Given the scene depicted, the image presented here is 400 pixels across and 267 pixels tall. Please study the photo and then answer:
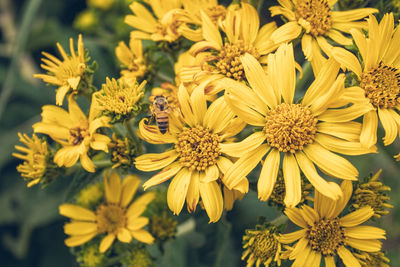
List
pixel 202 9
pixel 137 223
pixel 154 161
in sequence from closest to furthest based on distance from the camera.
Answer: pixel 154 161, pixel 202 9, pixel 137 223

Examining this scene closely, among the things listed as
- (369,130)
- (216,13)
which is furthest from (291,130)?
(216,13)

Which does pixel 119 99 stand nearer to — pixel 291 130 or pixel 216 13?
pixel 216 13

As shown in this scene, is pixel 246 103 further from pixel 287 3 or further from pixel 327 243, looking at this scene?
pixel 327 243

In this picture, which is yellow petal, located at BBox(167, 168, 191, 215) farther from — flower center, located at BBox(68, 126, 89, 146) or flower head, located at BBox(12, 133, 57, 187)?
flower head, located at BBox(12, 133, 57, 187)

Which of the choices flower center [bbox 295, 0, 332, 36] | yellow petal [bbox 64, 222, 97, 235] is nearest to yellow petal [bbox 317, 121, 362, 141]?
flower center [bbox 295, 0, 332, 36]

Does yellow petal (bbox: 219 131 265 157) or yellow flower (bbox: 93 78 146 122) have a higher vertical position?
yellow flower (bbox: 93 78 146 122)

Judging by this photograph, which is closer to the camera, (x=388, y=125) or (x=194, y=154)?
(x=388, y=125)

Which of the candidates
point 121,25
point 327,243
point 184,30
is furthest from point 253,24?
point 121,25
